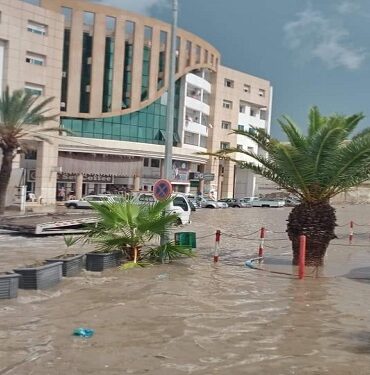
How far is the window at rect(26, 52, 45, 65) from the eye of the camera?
49500 mm

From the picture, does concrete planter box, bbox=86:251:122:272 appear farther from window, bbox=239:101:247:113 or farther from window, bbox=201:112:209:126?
window, bbox=239:101:247:113

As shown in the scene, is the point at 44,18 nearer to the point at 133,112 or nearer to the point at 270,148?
the point at 133,112

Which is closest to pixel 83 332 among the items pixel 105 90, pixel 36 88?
pixel 36 88

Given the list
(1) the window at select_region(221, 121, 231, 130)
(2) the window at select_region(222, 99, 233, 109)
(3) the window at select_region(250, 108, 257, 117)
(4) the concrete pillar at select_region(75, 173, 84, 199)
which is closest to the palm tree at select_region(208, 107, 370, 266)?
(4) the concrete pillar at select_region(75, 173, 84, 199)

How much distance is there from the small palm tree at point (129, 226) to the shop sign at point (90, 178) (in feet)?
138

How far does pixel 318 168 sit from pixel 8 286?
8421 mm

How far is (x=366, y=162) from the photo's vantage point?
46.2ft

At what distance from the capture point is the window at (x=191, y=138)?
7169cm

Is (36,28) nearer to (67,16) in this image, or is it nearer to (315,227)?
(67,16)

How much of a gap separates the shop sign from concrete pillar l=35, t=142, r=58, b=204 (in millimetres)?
2490

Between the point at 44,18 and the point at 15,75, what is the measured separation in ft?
21.7

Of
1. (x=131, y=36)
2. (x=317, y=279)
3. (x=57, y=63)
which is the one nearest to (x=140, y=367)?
(x=317, y=279)

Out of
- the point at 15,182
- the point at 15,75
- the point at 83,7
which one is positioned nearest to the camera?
the point at 15,182

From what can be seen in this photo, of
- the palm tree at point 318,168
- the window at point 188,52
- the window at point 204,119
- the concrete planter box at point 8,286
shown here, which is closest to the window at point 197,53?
the window at point 188,52
